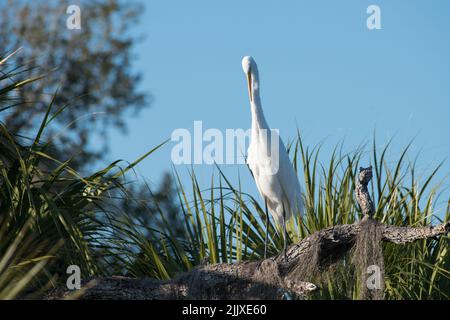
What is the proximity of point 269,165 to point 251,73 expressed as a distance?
32.8 inches

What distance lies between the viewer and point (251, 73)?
7.43 metres

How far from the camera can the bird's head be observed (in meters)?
7.40

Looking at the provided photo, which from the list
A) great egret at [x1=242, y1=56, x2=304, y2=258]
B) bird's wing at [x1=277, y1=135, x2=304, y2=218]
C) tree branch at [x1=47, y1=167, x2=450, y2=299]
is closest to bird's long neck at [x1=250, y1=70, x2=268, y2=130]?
great egret at [x1=242, y1=56, x2=304, y2=258]

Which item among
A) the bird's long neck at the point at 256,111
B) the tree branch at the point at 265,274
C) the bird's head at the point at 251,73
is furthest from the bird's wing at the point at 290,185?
the tree branch at the point at 265,274

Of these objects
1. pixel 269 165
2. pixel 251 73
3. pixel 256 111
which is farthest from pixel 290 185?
pixel 251 73

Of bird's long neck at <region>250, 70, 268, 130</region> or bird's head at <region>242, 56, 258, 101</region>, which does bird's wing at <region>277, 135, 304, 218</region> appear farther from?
bird's head at <region>242, 56, 258, 101</region>

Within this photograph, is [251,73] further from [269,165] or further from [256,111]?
[269,165]

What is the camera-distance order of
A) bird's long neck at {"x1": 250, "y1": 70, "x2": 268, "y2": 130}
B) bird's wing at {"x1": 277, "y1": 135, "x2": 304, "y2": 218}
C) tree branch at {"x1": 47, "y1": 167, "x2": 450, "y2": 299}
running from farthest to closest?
bird's wing at {"x1": 277, "y1": 135, "x2": 304, "y2": 218}, bird's long neck at {"x1": 250, "y1": 70, "x2": 268, "y2": 130}, tree branch at {"x1": 47, "y1": 167, "x2": 450, "y2": 299}

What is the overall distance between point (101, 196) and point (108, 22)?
8722 mm

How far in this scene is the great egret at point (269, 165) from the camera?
7367 millimetres

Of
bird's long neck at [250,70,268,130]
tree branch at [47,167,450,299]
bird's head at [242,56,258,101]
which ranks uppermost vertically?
bird's head at [242,56,258,101]

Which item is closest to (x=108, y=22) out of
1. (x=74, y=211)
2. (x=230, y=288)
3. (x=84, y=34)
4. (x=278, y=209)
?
(x=84, y=34)

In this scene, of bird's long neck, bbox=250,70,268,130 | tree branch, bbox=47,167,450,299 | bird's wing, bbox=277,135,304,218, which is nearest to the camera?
tree branch, bbox=47,167,450,299
